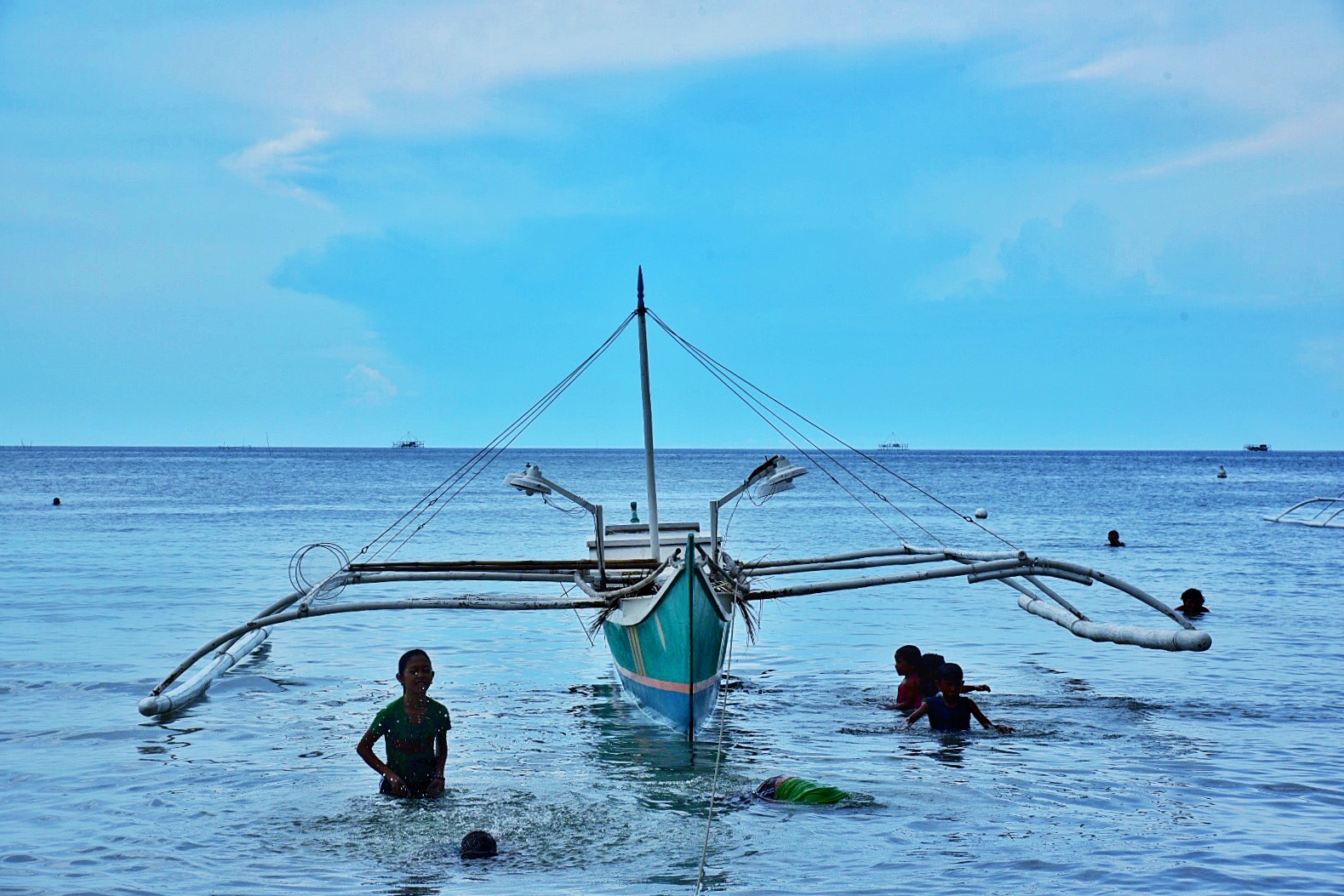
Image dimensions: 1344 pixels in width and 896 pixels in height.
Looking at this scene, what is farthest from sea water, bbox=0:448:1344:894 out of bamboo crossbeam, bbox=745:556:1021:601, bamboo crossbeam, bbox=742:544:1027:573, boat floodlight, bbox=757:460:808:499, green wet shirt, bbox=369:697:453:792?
boat floodlight, bbox=757:460:808:499

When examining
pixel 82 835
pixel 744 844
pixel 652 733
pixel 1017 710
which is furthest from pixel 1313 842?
pixel 82 835

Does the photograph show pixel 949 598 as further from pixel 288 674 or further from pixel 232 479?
pixel 232 479

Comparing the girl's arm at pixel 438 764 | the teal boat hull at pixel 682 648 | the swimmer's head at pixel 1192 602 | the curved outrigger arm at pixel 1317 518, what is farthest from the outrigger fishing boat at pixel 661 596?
the curved outrigger arm at pixel 1317 518

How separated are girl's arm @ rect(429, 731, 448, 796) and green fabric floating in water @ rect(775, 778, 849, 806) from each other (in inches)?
89.3

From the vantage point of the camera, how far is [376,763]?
7.71 metres

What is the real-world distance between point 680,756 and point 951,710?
237 cm

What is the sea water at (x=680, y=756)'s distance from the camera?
6961 mm

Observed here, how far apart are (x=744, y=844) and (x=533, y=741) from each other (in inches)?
137

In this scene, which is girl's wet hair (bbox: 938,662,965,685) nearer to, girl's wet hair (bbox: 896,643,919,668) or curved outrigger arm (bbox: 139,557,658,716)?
girl's wet hair (bbox: 896,643,919,668)

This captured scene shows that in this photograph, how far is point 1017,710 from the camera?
11.5 metres

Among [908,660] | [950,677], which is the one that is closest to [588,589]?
[908,660]

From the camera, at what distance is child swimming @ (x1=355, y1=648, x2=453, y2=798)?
7.60 metres

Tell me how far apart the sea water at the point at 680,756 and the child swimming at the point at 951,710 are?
17 centimetres

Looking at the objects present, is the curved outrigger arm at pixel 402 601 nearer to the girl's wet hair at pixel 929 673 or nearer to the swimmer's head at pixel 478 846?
the girl's wet hair at pixel 929 673
